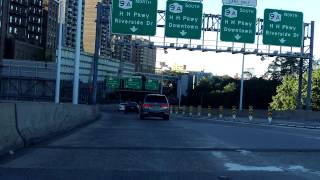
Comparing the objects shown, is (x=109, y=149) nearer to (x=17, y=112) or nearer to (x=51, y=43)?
(x=17, y=112)

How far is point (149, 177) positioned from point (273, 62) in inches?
6036

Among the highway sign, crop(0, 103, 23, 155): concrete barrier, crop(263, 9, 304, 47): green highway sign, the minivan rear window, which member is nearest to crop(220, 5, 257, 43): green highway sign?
the highway sign

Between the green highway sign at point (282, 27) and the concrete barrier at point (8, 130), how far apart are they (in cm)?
3283

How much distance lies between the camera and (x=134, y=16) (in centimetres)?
4291

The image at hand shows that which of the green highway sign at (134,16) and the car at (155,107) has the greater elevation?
the green highway sign at (134,16)

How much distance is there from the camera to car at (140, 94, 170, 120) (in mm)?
39781

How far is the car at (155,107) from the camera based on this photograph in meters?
39.8

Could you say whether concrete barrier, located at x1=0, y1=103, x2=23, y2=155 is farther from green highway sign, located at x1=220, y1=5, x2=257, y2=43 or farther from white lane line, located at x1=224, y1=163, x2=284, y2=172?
green highway sign, located at x1=220, y1=5, x2=257, y2=43

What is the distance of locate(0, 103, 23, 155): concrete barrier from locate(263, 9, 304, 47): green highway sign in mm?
32831

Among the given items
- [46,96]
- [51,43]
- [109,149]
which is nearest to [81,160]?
[109,149]

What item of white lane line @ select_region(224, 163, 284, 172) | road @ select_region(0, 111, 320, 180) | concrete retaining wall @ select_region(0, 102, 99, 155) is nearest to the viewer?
road @ select_region(0, 111, 320, 180)

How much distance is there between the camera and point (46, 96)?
209 feet

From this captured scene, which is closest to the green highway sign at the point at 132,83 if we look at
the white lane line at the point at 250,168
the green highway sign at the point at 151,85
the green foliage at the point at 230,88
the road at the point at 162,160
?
the green highway sign at the point at 151,85

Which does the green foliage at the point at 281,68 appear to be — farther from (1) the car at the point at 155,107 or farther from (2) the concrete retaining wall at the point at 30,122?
(2) the concrete retaining wall at the point at 30,122
